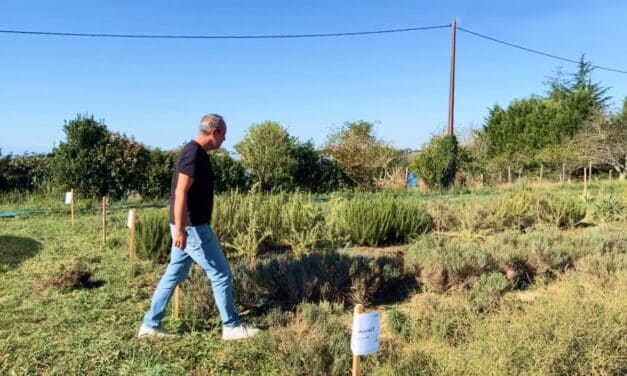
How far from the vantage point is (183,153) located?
143 inches

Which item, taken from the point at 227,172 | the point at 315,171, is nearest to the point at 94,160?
the point at 227,172

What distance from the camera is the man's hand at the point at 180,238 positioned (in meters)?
3.55

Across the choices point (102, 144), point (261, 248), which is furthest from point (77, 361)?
point (102, 144)

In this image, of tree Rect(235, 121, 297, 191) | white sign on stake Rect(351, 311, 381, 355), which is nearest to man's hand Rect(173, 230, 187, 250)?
white sign on stake Rect(351, 311, 381, 355)

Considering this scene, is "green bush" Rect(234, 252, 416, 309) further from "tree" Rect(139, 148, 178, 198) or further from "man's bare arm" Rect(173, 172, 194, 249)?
"tree" Rect(139, 148, 178, 198)

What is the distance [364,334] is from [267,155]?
14.9 meters

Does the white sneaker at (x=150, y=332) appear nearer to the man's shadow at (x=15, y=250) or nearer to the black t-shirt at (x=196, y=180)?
the black t-shirt at (x=196, y=180)

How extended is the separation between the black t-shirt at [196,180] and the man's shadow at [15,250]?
3.18m

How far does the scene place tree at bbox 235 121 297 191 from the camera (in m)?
17.5

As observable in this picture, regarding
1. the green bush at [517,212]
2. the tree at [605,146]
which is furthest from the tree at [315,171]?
the tree at [605,146]

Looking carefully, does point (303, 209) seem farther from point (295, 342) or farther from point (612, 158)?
point (612, 158)

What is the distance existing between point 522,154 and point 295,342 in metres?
27.4

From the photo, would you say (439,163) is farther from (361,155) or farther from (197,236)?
(197,236)

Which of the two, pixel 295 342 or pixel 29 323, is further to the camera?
pixel 29 323
